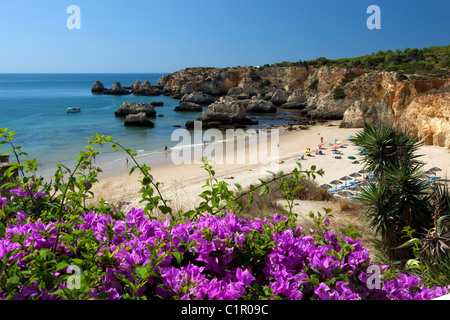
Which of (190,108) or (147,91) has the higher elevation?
(147,91)

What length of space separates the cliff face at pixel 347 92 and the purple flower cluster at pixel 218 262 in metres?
13.6

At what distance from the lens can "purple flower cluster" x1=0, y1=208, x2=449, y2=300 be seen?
1.62 metres

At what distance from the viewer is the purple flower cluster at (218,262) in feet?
5.32

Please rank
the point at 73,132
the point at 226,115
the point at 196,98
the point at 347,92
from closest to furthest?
the point at 73,132
the point at 226,115
the point at 347,92
the point at 196,98

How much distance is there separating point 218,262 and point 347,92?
1741 inches

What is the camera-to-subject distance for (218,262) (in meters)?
1.85

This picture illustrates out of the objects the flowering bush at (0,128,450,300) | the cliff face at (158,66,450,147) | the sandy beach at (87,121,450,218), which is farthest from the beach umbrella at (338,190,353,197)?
the flowering bush at (0,128,450,300)

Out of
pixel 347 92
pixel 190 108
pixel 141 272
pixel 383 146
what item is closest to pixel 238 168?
pixel 383 146

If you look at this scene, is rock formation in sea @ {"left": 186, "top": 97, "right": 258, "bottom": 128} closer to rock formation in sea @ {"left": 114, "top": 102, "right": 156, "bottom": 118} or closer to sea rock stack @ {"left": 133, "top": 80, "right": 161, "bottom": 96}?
rock formation in sea @ {"left": 114, "top": 102, "right": 156, "bottom": 118}

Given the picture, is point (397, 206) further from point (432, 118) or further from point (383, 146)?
point (432, 118)

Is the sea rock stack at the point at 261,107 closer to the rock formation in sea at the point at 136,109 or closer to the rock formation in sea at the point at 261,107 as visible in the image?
the rock formation in sea at the point at 261,107

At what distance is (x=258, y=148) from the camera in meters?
28.1

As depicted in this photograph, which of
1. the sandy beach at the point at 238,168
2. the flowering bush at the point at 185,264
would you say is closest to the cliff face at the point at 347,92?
the sandy beach at the point at 238,168

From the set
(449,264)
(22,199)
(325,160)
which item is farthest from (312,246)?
(325,160)
